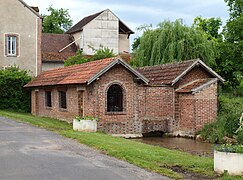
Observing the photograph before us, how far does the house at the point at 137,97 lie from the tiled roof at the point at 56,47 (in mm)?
22209

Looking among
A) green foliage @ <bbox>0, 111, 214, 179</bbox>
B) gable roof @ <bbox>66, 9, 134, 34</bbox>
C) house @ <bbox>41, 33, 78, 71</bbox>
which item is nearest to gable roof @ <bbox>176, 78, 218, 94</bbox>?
green foliage @ <bbox>0, 111, 214, 179</bbox>

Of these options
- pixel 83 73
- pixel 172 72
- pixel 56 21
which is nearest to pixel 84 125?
pixel 83 73

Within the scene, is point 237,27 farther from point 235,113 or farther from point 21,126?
point 21,126

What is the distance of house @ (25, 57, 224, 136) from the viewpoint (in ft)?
80.8

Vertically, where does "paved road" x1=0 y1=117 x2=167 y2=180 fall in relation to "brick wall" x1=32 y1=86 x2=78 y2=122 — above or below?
below

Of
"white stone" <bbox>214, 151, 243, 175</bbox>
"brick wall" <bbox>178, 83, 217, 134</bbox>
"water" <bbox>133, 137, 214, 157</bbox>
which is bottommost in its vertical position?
"water" <bbox>133, 137, 214, 157</bbox>

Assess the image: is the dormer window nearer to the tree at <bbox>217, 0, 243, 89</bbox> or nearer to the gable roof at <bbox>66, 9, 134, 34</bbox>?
the gable roof at <bbox>66, 9, 134, 34</bbox>

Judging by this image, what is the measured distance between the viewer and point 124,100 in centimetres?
2527

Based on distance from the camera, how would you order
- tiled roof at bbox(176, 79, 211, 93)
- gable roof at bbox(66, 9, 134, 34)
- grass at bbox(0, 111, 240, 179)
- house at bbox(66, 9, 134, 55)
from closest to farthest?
grass at bbox(0, 111, 240, 179) → tiled roof at bbox(176, 79, 211, 93) → house at bbox(66, 9, 134, 55) → gable roof at bbox(66, 9, 134, 34)

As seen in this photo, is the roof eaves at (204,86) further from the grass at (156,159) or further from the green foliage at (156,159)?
the green foliage at (156,159)

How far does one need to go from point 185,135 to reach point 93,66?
6533 mm

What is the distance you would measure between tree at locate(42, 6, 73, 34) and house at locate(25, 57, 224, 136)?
42.7 m

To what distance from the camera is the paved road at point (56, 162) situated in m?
11.0

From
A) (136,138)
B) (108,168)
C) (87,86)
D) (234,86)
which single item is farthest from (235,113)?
(234,86)
